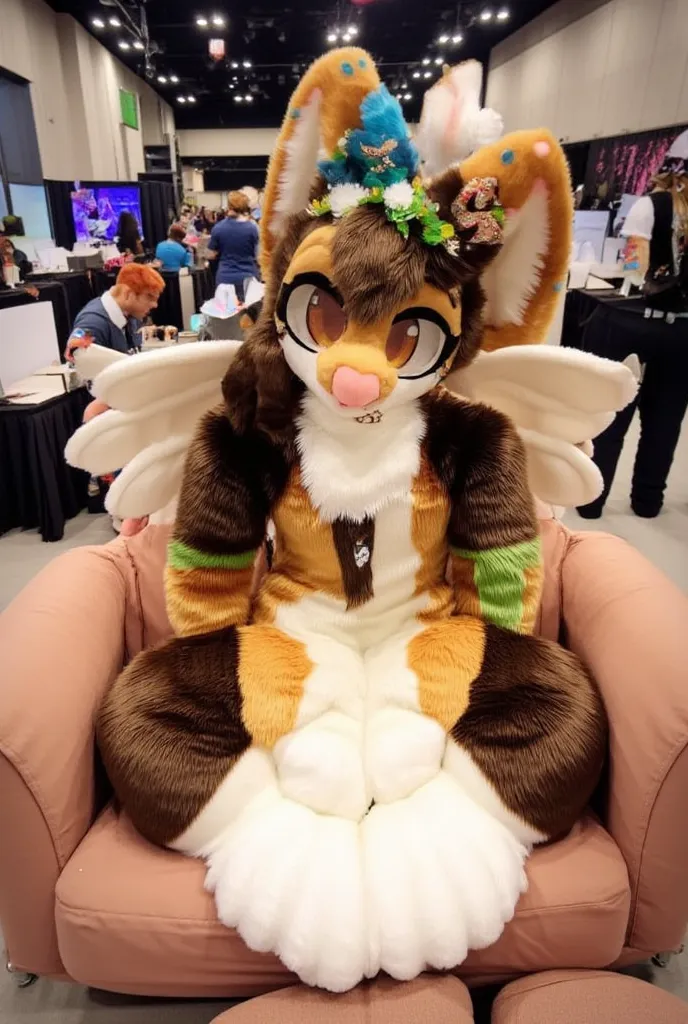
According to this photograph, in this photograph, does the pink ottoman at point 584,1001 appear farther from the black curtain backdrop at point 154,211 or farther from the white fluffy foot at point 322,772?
the black curtain backdrop at point 154,211

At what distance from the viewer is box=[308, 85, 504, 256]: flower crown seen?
97 centimetres

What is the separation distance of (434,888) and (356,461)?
62 centimetres

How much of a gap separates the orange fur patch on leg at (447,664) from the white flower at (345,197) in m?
0.68

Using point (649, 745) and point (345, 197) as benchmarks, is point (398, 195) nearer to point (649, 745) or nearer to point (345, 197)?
point (345, 197)

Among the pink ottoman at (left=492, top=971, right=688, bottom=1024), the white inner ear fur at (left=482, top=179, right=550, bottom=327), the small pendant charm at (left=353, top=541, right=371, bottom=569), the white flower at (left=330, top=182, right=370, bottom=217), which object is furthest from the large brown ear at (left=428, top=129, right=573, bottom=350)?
the pink ottoman at (left=492, top=971, right=688, bottom=1024)

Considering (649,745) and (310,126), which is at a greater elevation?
(310,126)

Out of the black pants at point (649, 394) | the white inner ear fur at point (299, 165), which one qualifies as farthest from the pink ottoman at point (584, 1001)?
the black pants at point (649, 394)

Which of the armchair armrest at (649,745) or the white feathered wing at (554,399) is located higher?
the white feathered wing at (554,399)

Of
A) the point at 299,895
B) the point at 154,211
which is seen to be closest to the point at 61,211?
the point at 154,211

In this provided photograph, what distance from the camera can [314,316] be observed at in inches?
41.1

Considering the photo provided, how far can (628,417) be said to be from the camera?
283 cm

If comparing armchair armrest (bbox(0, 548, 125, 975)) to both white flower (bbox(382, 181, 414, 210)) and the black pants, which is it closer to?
white flower (bbox(382, 181, 414, 210))

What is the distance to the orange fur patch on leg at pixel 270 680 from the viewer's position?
1033mm

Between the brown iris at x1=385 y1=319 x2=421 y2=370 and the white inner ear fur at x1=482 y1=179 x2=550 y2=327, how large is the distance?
185mm
